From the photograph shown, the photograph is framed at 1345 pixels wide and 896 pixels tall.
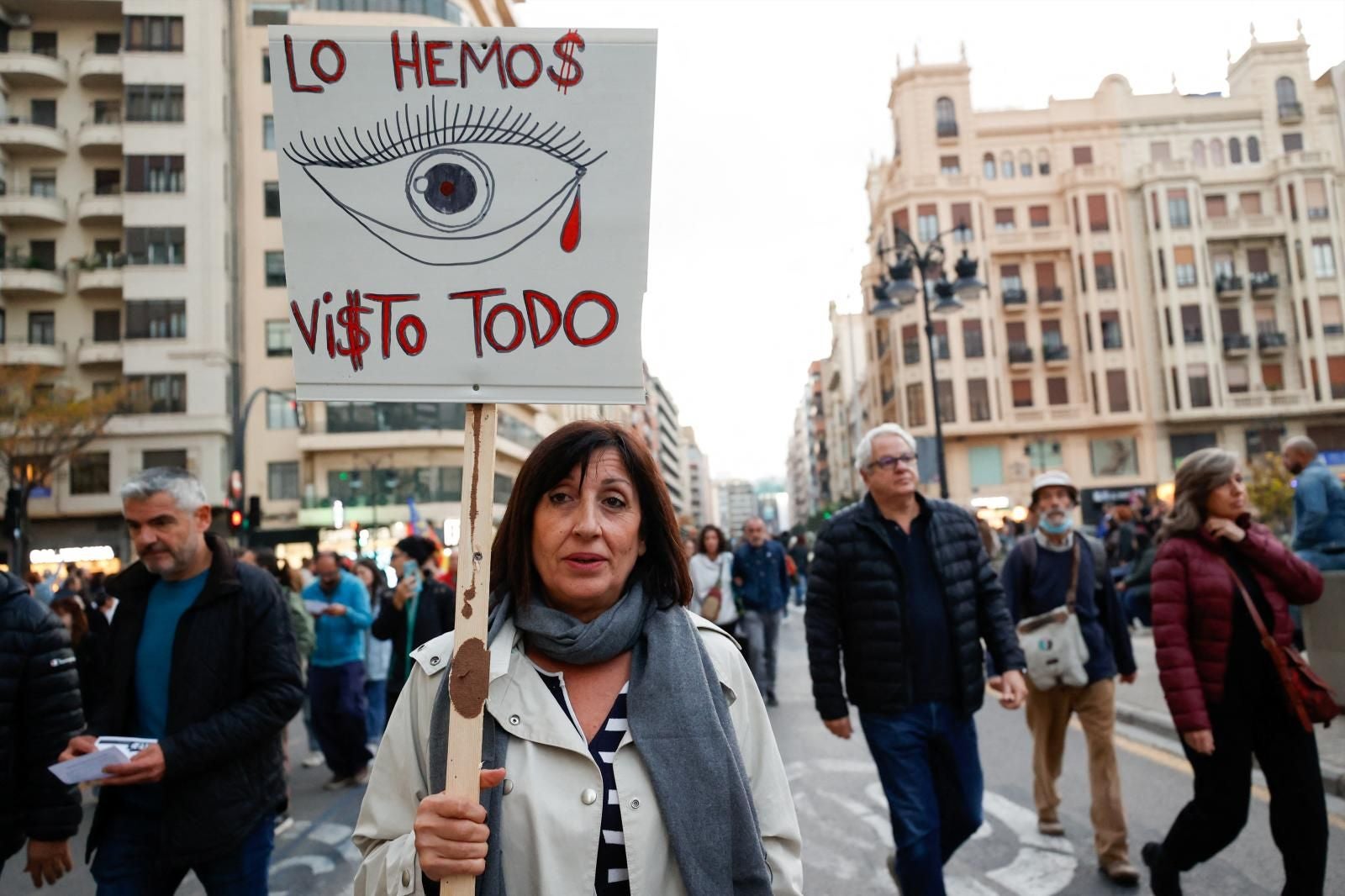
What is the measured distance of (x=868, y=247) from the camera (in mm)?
60000

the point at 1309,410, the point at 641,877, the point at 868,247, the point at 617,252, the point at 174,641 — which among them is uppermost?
the point at 868,247

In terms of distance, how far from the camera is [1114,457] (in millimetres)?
47219

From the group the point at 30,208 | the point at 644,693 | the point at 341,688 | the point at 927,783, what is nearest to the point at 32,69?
the point at 30,208

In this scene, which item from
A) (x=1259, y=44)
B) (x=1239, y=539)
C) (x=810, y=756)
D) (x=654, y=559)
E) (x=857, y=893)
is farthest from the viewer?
(x=1259, y=44)

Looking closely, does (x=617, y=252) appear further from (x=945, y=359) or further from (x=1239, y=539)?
(x=945, y=359)

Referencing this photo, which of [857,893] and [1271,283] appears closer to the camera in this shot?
[857,893]

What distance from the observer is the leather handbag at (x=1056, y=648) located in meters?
5.09

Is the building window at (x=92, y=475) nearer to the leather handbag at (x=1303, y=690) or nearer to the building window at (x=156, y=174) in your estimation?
the building window at (x=156, y=174)

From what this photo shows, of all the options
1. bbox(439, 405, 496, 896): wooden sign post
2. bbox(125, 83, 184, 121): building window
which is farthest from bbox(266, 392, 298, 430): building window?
bbox(439, 405, 496, 896): wooden sign post

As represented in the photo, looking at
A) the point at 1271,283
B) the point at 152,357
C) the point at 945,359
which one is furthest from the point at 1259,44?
the point at 152,357

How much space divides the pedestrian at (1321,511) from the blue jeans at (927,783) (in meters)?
5.30

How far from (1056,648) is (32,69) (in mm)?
46383

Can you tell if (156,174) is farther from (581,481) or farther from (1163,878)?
(1163,878)

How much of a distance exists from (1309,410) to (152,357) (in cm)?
5297
